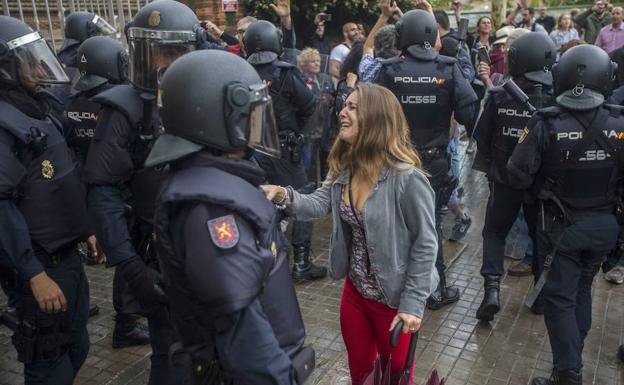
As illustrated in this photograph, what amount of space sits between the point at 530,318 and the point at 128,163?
10.9 ft

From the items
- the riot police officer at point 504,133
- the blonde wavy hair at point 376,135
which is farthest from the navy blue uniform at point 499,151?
the blonde wavy hair at point 376,135

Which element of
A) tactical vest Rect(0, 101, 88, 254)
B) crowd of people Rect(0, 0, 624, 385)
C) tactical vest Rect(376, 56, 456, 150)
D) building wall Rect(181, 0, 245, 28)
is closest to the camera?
crowd of people Rect(0, 0, 624, 385)

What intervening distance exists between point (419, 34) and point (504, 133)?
104 centimetres

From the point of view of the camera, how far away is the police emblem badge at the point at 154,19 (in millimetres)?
3146

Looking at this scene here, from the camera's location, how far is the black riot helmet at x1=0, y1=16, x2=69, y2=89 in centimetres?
308

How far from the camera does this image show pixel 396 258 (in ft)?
9.21

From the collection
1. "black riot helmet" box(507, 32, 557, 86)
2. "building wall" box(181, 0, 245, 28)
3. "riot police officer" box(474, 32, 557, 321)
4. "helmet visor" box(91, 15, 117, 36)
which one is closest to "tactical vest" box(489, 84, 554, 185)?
"riot police officer" box(474, 32, 557, 321)

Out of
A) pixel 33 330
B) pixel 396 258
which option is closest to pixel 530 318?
pixel 396 258

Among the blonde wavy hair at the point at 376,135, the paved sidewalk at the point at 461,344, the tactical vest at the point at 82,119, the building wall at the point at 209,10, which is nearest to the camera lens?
the blonde wavy hair at the point at 376,135

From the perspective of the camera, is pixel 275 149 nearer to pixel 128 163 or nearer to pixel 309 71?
pixel 128 163

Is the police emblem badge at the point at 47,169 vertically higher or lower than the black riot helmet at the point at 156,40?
lower

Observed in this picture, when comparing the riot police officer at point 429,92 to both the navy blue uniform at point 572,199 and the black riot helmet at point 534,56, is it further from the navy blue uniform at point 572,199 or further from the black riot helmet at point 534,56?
the navy blue uniform at point 572,199

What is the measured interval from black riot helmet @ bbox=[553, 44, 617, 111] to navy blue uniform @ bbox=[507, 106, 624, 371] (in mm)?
65

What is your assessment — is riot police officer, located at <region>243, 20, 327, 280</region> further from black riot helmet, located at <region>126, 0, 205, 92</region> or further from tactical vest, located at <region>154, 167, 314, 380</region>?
tactical vest, located at <region>154, 167, 314, 380</region>
